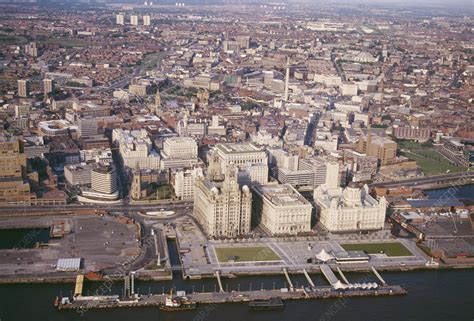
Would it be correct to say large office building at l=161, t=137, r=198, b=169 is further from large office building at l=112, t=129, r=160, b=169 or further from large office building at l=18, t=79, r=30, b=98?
large office building at l=18, t=79, r=30, b=98

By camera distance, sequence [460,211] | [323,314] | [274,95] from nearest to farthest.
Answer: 1. [323,314]
2. [460,211]
3. [274,95]

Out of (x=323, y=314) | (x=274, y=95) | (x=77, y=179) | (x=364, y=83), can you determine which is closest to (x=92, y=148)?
(x=77, y=179)

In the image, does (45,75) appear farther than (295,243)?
Yes

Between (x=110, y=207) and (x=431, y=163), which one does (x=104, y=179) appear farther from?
(x=431, y=163)

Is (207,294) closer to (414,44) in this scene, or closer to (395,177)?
(395,177)

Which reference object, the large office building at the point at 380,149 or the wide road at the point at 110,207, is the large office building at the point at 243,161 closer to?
the wide road at the point at 110,207

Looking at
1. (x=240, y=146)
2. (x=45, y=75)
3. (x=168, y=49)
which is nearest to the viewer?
(x=240, y=146)

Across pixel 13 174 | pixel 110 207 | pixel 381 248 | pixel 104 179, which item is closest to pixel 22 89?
pixel 13 174
